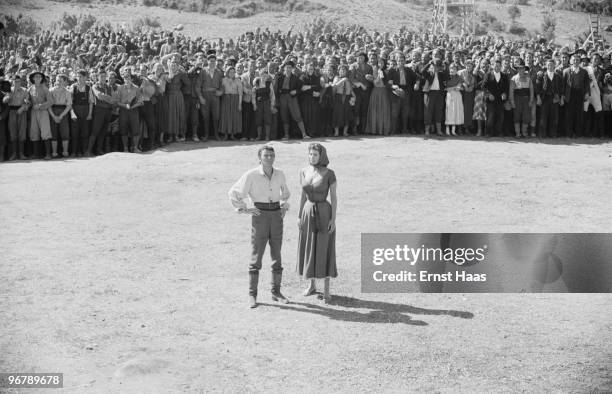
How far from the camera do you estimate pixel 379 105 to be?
65.0 feet

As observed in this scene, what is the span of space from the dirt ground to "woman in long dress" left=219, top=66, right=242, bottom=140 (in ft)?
8.58

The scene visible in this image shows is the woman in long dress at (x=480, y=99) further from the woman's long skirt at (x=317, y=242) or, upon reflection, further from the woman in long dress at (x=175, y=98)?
the woman's long skirt at (x=317, y=242)

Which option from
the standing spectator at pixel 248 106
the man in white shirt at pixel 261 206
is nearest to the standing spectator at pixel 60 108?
the standing spectator at pixel 248 106

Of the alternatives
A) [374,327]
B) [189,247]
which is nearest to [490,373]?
[374,327]

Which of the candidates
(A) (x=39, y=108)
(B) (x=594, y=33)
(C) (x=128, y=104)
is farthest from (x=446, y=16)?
(A) (x=39, y=108)

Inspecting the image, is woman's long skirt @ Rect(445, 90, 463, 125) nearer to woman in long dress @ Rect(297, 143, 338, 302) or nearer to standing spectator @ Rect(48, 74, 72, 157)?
standing spectator @ Rect(48, 74, 72, 157)

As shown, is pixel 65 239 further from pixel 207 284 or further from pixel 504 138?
pixel 504 138

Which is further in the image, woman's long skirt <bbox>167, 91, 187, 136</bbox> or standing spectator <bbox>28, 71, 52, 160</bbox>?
woman's long skirt <bbox>167, 91, 187, 136</bbox>

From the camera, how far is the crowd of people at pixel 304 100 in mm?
17984

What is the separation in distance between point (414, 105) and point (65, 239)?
32.4 feet

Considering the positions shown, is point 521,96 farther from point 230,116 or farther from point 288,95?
point 230,116

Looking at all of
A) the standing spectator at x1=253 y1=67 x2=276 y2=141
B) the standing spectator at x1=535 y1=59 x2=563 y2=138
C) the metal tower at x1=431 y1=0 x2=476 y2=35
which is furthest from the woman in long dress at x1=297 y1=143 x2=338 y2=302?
the metal tower at x1=431 y1=0 x2=476 y2=35

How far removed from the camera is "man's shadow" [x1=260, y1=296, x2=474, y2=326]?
30.7 feet

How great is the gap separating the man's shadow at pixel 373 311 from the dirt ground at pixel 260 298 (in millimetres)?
30
